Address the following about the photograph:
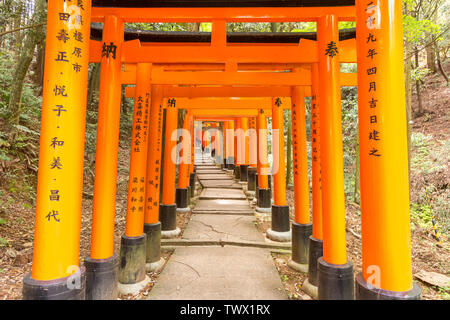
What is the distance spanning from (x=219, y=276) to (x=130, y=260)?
1.45 metres

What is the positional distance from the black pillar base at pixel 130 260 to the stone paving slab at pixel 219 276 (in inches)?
15.0

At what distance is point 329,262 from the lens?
10.4 feet

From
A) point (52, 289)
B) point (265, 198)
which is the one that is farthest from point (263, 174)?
point (52, 289)

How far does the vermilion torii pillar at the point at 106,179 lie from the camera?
3203 millimetres

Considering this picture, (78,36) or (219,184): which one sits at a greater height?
(78,36)

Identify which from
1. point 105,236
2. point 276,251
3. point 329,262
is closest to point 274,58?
point 329,262

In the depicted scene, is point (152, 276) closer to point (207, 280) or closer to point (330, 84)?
point (207, 280)

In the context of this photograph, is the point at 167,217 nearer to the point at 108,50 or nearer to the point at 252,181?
the point at 108,50

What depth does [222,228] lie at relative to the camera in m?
6.76

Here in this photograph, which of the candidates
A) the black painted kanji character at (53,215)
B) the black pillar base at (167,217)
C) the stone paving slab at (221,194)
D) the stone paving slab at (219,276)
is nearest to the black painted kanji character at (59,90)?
the black painted kanji character at (53,215)

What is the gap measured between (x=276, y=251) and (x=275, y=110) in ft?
11.3

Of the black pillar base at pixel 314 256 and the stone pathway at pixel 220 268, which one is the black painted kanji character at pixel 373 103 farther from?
the stone pathway at pixel 220 268

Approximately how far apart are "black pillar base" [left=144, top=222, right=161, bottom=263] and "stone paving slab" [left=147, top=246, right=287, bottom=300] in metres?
0.31

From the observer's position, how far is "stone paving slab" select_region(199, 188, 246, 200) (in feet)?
33.1
